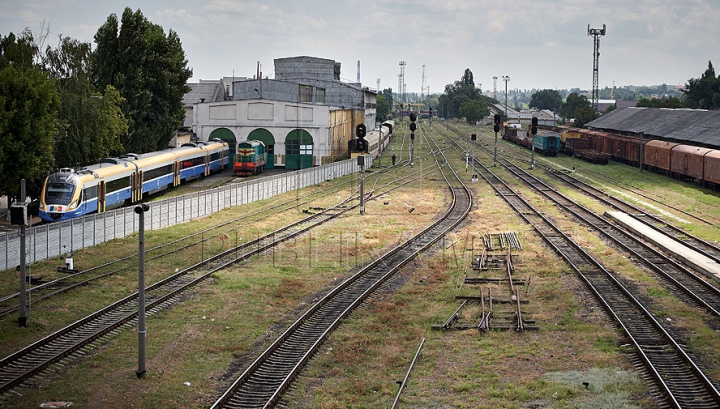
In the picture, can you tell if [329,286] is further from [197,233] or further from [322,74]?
[322,74]

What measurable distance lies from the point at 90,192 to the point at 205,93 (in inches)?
2568

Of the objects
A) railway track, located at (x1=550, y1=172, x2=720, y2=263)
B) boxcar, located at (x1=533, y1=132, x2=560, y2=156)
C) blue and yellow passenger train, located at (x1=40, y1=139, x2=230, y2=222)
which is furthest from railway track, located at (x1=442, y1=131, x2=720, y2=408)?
boxcar, located at (x1=533, y1=132, x2=560, y2=156)

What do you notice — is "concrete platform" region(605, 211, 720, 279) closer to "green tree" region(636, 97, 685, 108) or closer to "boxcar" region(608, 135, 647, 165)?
"boxcar" region(608, 135, 647, 165)

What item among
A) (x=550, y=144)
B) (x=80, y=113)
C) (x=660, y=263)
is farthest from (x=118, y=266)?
(x=550, y=144)

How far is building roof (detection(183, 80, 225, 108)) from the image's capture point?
100 m

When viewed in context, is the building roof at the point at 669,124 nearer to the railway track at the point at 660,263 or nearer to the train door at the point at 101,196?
the railway track at the point at 660,263

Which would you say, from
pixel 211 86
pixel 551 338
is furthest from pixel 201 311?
pixel 211 86

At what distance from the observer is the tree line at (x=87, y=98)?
127 ft

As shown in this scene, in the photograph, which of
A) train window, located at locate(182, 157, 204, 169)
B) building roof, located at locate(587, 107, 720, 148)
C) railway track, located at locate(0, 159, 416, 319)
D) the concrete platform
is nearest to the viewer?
railway track, located at locate(0, 159, 416, 319)

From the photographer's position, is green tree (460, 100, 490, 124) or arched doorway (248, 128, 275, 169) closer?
arched doorway (248, 128, 275, 169)

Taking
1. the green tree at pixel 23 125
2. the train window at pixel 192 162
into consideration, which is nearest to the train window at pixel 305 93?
the train window at pixel 192 162

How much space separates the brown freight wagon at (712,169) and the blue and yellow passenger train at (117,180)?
123 ft

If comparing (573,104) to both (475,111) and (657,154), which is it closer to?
(475,111)

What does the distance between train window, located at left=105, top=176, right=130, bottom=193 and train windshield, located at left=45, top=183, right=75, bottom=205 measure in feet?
12.8
